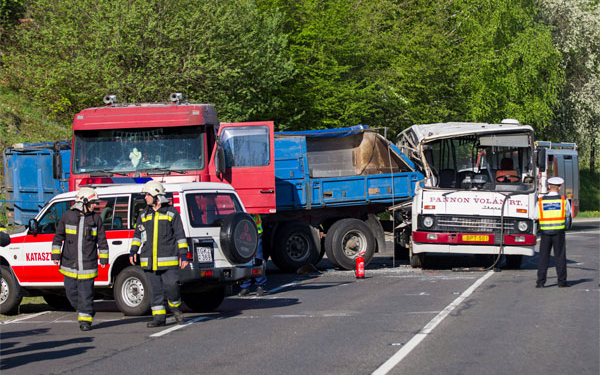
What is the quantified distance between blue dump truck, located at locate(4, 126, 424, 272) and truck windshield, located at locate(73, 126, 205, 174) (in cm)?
347

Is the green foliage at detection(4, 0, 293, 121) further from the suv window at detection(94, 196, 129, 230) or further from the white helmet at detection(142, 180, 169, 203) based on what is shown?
the white helmet at detection(142, 180, 169, 203)

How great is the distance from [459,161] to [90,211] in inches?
396

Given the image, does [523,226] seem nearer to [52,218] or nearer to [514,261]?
[514,261]

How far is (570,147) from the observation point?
38.3 meters

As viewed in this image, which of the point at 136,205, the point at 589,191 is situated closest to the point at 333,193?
the point at 136,205

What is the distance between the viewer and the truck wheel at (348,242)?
64.3 ft

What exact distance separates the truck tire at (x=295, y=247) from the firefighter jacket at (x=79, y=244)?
321 inches

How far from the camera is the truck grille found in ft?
58.6

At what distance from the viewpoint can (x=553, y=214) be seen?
1488cm

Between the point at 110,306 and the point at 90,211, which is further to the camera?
the point at 110,306

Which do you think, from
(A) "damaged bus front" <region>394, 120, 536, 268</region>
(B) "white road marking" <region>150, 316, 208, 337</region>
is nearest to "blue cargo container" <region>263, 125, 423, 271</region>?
(A) "damaged bus front" <region>394, 120, 536, 268</region>

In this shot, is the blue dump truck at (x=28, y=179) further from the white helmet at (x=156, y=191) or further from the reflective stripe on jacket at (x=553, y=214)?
the reflective stripe on jacket at (x=553, y=214)

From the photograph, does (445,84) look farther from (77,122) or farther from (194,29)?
(77,122)

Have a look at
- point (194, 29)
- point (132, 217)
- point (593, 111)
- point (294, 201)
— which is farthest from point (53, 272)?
point (593, 111)
